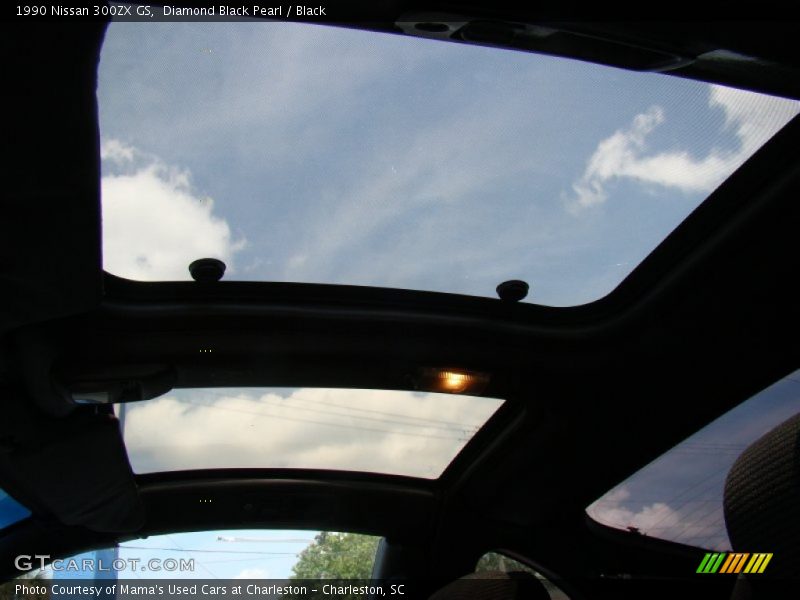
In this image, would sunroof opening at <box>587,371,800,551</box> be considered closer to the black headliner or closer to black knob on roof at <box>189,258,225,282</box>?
the black headliner

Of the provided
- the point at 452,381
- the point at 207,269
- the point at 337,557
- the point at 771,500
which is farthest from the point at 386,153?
the point at 337,557

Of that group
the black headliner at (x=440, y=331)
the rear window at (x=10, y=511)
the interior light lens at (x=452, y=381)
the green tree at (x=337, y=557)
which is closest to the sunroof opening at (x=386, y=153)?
the black headliner at (x=440, y=331)

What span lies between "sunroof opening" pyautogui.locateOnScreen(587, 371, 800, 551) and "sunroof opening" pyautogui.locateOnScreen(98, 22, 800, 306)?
4.27 ft

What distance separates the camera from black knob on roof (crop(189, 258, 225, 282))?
8.54 feet

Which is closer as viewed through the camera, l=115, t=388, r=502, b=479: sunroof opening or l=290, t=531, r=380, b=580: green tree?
l=115, t=388, r=502, b=479: sunroof opening

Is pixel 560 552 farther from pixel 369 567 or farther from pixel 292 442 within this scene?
pixel 292 442

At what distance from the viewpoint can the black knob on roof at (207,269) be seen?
2604mm

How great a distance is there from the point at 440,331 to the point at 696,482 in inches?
90.0

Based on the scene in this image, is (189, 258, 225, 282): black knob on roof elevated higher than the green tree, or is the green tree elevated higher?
(189, 258, 225, 282): black knob on roof

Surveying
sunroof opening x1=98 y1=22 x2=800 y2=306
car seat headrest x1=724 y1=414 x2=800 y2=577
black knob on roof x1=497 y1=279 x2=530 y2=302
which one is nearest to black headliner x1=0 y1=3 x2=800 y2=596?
black knob on roof x1=497 y1=279 x2=530 y2=302

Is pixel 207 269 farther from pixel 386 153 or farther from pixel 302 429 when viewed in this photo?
pixel 302 429

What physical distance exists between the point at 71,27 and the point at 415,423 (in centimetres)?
297

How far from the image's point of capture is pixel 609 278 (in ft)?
9.42

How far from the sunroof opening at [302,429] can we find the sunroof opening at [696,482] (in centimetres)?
115
